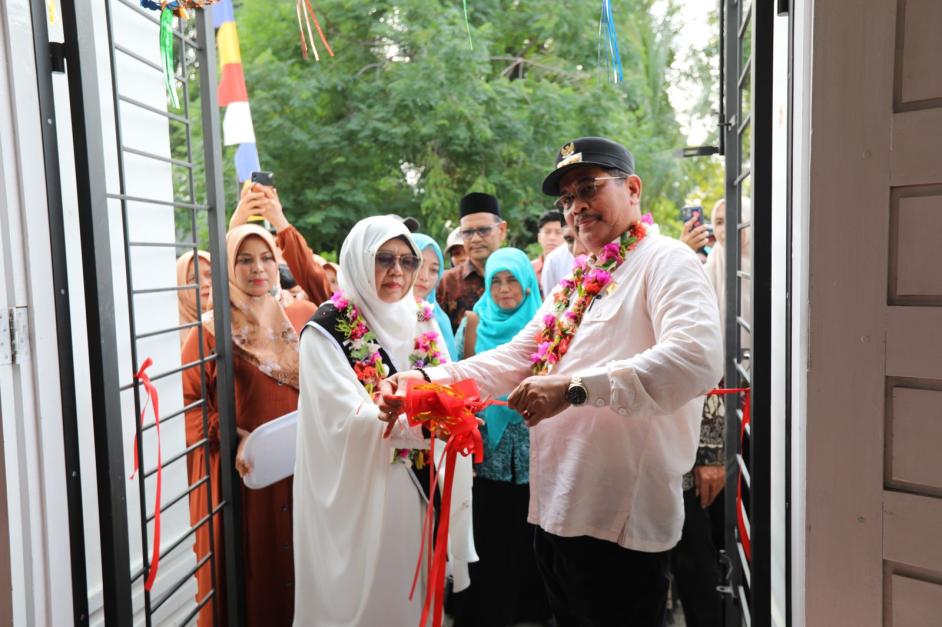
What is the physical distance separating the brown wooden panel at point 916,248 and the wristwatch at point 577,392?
2.84 ft

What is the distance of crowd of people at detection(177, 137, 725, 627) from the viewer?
87.5 inches

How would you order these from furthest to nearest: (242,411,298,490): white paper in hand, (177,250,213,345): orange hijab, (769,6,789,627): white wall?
1. (177,250,213,345): orange hijab
2. (242,411,298,490): white paper in hand
3. (769,6,789,627): white wall

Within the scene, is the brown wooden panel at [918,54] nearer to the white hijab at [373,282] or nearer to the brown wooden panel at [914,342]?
the brown wooden panel at [914,342]

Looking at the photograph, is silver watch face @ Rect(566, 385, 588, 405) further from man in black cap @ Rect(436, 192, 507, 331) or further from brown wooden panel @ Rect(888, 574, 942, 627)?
man in black cap @ Rect(436, 192, 507, 331)

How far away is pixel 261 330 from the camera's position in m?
3.46

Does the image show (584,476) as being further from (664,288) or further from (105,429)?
(105,429)

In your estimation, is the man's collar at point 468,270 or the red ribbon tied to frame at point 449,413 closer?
the red ribbon tied to frame at point 449,413

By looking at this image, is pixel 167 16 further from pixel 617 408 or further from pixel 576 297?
pixel 617 408

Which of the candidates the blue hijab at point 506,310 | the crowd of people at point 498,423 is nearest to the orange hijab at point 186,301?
the crowd of people at point 498,423

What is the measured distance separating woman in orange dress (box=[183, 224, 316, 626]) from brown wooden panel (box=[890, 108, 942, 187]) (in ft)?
8.77

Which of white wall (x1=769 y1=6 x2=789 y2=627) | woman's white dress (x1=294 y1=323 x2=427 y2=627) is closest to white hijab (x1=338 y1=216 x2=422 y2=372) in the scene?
woman's white dress (x1=294 y1=323 x2=427 y2=627)

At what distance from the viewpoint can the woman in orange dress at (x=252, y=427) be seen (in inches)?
127

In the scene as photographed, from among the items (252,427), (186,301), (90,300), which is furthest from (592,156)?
(186,301)

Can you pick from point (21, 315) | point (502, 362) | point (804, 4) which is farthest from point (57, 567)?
point (804, 4)
